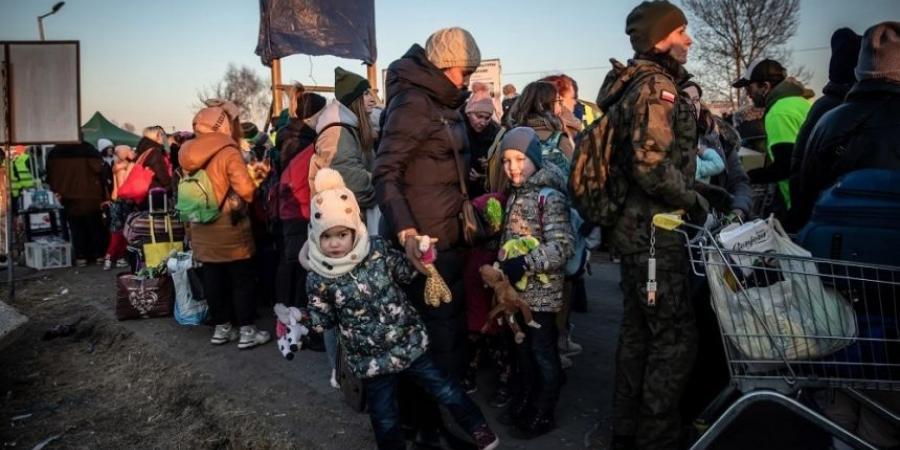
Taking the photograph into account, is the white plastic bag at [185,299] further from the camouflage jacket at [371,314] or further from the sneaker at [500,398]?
the camouflage jacket at [371,314]

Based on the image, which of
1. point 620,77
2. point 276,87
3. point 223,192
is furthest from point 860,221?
point 276,87

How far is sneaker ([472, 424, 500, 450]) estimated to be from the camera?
11.1ft

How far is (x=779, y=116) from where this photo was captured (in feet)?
17.0

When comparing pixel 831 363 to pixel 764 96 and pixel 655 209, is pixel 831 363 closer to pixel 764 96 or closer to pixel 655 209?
pixel 655 209

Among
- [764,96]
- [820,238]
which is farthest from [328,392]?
[764,96]

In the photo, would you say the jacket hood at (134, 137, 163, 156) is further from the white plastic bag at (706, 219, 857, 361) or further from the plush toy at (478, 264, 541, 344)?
the white plastic bag at (706, 219, 857, 361)

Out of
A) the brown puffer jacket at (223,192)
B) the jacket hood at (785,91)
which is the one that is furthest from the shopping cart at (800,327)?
the brown puffer jacket at (223,192)

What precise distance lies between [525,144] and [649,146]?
95 centimetres

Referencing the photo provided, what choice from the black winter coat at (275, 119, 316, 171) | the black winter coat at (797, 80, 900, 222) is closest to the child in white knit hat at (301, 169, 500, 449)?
the black winter coat at (275, 119, 316, 171)

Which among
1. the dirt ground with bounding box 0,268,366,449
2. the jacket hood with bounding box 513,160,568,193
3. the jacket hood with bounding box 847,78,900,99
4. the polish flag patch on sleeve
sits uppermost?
the jacket hood with bounding box 847,78,900,99

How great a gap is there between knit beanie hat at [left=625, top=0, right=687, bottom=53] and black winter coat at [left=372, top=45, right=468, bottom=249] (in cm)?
97

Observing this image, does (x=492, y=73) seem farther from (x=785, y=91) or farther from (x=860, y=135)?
(x=860, y=135)

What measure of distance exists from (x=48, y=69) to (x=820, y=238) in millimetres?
9720

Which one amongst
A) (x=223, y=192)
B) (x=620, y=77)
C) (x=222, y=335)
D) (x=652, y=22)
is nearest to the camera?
(x=652, y=22)
